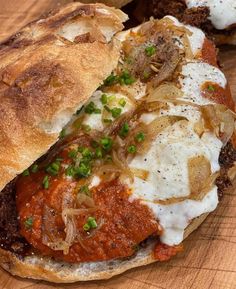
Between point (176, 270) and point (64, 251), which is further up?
point (64, 251)

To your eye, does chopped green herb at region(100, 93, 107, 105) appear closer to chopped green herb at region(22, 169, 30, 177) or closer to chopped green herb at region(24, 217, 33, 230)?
chopped green herb at region(22, 169, 30, 177)

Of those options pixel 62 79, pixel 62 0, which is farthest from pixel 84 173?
pixel 62 0

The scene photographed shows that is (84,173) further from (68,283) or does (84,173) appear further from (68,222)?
(68,283)

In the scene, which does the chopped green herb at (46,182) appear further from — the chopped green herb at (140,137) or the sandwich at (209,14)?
the sandwich at (209,14)

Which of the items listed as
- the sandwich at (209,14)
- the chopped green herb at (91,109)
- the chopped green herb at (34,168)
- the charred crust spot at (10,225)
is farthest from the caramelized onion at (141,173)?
the sandwich at (209,14)

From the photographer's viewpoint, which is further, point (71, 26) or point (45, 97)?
point (71, 26)

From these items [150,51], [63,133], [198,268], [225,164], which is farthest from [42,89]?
[198,268]

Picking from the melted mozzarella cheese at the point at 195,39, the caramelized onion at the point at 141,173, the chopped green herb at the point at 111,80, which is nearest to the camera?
the caramelized onion at the point at 141,173
